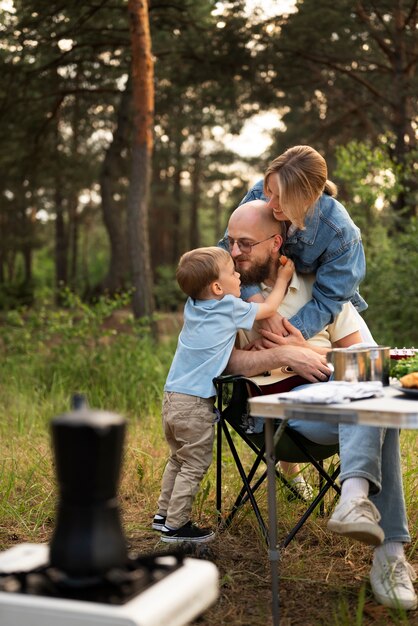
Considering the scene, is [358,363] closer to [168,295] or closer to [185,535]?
[185,535]

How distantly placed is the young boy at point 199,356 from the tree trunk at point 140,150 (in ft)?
21.2

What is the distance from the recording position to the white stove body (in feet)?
5.35

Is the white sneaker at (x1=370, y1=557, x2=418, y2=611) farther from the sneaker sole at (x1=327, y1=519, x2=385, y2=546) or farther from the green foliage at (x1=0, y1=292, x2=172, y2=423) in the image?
the green foliage at (x1=0, y1=292, x2=172, y2=423)

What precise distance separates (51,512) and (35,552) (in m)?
2.02

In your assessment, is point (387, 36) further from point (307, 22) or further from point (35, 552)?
point (35, 552)

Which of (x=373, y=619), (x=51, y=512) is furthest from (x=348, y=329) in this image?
(x=51, y=512)

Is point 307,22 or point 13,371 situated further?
point 307,22

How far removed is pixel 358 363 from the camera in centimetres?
Result: 267

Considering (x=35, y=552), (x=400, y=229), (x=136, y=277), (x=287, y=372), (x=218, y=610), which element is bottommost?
(x=218, y=610)

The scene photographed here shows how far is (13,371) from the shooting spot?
755cm

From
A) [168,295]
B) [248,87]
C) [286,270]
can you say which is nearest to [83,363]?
[286,270]

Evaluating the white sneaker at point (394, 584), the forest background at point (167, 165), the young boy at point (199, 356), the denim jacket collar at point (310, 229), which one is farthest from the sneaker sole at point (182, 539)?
the denim jacket collar at point (310, 229)

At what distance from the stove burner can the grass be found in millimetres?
977

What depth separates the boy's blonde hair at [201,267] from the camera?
10.9 ft
